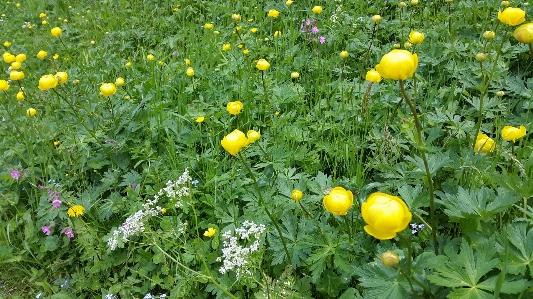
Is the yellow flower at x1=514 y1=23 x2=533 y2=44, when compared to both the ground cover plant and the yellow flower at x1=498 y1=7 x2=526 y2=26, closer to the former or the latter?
the ground cover plant

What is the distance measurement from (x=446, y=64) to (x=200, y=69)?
1.53 m

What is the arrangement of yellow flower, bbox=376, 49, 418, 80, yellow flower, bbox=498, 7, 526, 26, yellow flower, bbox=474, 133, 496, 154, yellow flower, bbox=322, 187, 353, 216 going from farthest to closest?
yellow flower, bbox=474, 133, 496, 154 < yellow flower, bbox=498, 7, 526, 26 < yellow flower, bbox=322, 187, 353, 216 < yellow flower, bbox=376, 49, 418, 80


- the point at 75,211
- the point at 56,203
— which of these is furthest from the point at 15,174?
the point at 75,211

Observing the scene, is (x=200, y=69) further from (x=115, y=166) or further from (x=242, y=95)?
(x=115, y=166)

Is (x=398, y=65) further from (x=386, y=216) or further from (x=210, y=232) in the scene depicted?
(x=210, y=232)

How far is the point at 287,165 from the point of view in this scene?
2053 millimetres

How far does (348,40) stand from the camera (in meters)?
2.91

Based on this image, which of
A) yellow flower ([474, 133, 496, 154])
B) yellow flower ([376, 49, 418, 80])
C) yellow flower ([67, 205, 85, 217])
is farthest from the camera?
yellow flower ([67, 205, 85, 217])

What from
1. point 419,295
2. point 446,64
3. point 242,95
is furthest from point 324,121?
point 419,295

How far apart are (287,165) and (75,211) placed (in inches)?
40.5

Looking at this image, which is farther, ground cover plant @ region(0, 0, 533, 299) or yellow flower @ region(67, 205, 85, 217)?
yellow flower @ region(67, 205, 85, 217)

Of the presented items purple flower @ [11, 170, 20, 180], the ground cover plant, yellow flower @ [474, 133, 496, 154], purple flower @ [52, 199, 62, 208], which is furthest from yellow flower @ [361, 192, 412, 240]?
purple flower @ [11, 170, 20, 180]

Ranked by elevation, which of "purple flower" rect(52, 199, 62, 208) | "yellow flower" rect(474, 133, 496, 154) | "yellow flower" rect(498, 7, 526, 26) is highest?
"yellow flower" rect(498, 7, 526, 26)

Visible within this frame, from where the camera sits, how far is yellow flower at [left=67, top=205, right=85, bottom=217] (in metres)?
2.03
